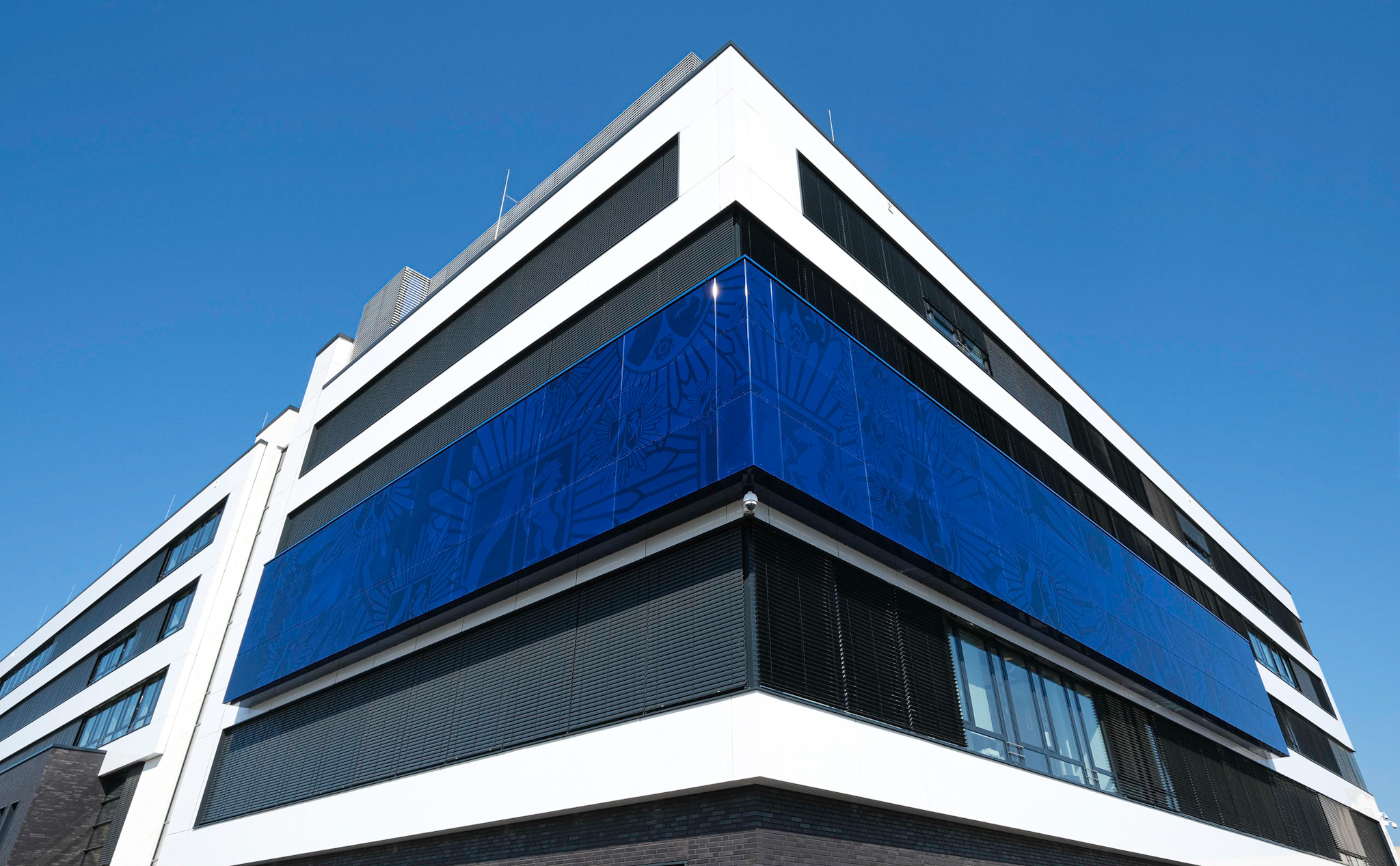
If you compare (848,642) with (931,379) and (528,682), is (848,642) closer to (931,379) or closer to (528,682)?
(528,682)

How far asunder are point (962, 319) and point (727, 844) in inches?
612

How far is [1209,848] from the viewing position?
63.7 ft

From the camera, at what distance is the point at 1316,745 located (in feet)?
109

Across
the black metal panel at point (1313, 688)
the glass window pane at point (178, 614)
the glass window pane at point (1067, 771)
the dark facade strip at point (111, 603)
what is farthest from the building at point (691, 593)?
the black metal panel at point (1313, 688)

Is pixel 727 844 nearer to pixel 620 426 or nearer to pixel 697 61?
pixel 620 426

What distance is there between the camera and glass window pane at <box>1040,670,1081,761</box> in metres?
16.5

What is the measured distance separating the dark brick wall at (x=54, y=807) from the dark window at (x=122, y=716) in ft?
5.14

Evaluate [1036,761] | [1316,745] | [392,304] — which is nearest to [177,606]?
[392,304]

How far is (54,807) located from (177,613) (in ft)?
21.5

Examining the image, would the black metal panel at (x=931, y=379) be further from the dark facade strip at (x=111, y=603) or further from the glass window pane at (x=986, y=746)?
the dark facade strip at (x=111, y=603)

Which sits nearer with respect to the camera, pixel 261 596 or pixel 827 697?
pixel 827 697

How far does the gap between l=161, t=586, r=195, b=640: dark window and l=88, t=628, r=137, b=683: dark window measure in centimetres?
269

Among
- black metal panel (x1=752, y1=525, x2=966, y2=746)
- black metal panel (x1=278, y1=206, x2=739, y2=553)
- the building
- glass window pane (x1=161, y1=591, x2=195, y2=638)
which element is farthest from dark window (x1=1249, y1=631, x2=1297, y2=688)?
glass window pane (x1=161, y1=591, x2=195, y2=638)

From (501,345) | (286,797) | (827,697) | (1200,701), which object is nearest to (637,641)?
(827,697)
